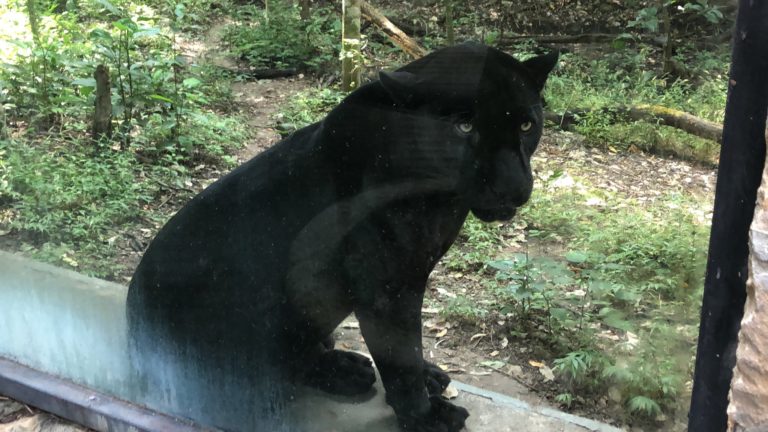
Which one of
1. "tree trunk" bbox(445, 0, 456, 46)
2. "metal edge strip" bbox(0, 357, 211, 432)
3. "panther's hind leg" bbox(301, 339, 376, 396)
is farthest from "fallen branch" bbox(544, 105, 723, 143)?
"metal edge strip" bbox(0, 357, 211, 432)

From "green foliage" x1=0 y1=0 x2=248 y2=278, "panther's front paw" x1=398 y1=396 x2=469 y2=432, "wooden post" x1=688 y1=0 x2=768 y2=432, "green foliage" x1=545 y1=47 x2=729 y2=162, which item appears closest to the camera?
"wooden post" x1=688 y1=0 x2=768 y2=432

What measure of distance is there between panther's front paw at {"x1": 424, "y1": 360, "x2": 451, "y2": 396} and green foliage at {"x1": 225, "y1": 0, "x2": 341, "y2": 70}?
905 mm

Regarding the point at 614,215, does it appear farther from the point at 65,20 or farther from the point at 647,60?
the point at 65,20

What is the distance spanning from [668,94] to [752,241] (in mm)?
381

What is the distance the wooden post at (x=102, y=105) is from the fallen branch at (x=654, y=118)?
129 cm

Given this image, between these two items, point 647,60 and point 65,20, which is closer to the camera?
point 647,60

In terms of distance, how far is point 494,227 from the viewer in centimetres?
176

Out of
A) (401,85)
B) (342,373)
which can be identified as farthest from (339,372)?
(401,85)

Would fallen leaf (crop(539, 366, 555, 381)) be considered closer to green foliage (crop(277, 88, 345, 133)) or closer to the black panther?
the black panther

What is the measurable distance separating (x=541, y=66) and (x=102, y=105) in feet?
4.27

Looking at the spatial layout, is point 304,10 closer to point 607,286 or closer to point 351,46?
point 351,46

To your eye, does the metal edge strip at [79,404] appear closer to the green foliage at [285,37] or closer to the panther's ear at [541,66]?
the green foliage at [285,37]

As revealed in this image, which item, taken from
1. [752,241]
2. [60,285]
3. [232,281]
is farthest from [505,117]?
[60,285]

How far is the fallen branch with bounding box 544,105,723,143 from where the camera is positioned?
156 cm
